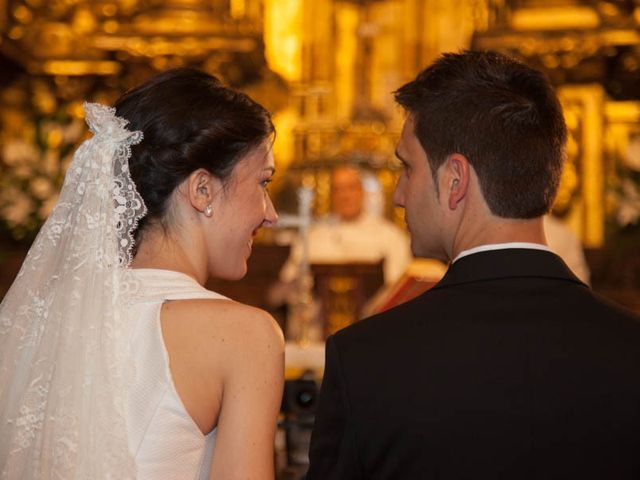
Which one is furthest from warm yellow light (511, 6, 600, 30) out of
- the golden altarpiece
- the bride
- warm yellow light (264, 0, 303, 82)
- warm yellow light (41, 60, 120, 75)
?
the bride

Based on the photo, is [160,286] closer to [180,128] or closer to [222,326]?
[222,326]

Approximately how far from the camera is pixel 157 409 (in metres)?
2.30

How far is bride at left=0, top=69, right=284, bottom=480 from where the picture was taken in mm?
2295

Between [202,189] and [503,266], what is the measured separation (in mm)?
768

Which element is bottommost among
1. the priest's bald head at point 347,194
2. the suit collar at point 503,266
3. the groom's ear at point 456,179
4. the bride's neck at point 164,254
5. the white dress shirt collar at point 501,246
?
the priest's bald head at point 347,194

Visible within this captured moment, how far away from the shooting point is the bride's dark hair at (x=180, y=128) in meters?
2.44

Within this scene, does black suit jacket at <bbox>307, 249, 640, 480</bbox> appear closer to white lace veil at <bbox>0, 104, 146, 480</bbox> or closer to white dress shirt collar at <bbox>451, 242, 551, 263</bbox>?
white dress shirt collar at <bbox>451, 242, 551, 263</bbox>

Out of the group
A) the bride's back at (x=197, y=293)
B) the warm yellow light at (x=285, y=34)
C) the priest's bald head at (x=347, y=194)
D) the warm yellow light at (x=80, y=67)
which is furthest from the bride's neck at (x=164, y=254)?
the warm yellow light at (x=285, y=34)

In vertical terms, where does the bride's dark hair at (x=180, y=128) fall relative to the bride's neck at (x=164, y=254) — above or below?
above

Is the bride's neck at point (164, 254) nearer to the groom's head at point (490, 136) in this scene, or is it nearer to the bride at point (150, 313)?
the bride at point (150, 313)

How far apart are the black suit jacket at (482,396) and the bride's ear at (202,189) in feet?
2.01

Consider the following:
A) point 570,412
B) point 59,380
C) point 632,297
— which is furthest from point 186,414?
point 632,297

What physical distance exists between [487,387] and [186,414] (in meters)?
0.68

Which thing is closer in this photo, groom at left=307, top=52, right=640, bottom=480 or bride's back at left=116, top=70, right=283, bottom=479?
groom at left=307, top=52, right=640, bottom=480
